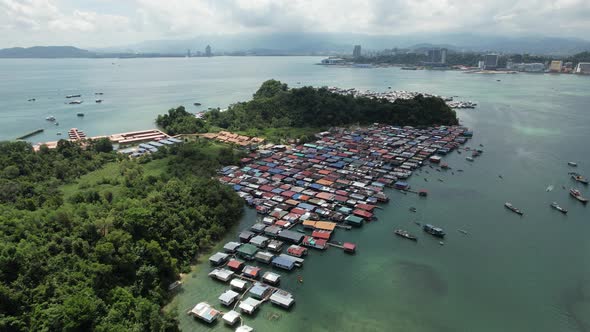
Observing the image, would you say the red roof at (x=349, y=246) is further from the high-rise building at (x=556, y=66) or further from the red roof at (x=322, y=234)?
the high-rise building at (x=556, y=66)

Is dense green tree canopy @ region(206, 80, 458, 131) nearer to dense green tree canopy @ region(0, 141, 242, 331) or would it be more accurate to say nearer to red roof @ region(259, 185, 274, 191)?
red roof @ region(259, 185, 274, 191)

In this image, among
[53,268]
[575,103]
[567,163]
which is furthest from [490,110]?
[53,268]

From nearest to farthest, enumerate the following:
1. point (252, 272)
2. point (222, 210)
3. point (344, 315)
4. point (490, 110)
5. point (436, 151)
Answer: point (344, 315), point (252, 272), point (222, 210), point (436, 151), point (490, 110)

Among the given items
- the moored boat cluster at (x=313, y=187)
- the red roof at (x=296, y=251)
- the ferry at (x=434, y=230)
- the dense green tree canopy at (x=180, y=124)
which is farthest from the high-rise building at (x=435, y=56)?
the red roof at (x=296, y=251)

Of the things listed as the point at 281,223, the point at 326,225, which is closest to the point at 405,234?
the point at 326,225

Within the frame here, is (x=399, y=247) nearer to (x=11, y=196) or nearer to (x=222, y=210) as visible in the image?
(x=222, y=210)

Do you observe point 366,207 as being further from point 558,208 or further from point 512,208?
point 558,208

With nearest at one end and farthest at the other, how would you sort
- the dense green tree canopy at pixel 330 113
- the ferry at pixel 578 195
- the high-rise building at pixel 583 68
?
the ferry at pixel 578 195 → the dense green tree canopy at pixel 330 113 → the high-rise building at pixel 583 68

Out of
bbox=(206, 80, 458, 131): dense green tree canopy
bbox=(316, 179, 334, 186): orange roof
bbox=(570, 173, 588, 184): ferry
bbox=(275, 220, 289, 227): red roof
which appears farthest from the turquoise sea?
bbox=(206, 80, 458, 131): dense green tree canopy
